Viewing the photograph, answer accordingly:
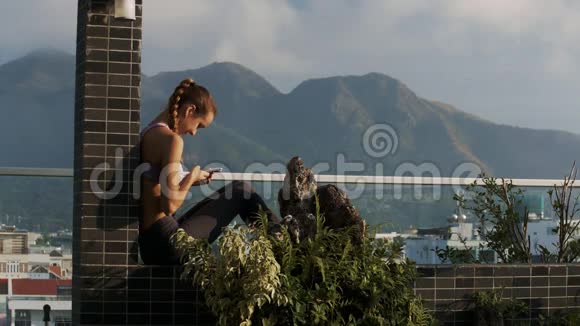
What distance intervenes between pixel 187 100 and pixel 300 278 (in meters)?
1.04

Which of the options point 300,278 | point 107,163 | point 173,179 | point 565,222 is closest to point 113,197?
point 107,163

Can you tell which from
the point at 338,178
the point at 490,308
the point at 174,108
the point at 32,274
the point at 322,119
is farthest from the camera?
the point at 322,119

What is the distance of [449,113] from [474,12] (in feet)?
25.5

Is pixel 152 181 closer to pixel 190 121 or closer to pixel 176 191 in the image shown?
pixel 176 191

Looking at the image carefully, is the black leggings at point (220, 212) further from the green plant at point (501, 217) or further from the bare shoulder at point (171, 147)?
the green plant at point (501, 217)

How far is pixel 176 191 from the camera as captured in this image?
13.3ft

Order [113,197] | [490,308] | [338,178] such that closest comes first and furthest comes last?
[113,197] < [490,308] < [338,178]

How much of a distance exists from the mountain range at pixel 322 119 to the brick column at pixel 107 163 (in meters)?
17.7

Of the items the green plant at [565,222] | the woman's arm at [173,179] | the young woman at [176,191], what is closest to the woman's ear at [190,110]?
the young woman at [176,191]

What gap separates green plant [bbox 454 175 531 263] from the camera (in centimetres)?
531

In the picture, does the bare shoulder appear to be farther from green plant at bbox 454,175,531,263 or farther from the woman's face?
green plant at bbox 454,175,531,263

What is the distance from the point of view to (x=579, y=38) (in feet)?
128

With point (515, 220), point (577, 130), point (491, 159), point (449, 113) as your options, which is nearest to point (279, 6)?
point (449, 113)

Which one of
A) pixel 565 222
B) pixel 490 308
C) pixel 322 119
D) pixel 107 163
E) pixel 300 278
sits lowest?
pixel 490 308
